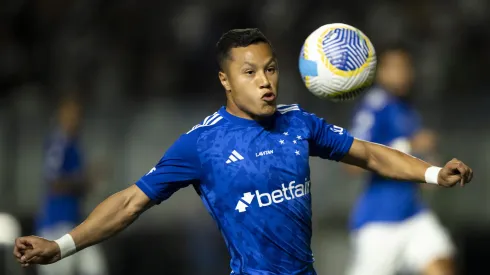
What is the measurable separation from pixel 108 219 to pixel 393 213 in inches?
157

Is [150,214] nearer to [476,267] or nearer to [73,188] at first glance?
[73,188]

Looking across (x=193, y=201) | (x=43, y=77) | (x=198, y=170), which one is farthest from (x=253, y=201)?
(x=43, y=77)

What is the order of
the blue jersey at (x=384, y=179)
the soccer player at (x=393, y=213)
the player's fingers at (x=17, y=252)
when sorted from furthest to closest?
the blue jersey at (x=384, y=179), the soccer player at (x=393, y=213), the player's fingers at (x=17, y=252)

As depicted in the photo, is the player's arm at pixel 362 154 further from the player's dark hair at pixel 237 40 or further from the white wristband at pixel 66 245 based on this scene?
the white wristband at pixel 66 245

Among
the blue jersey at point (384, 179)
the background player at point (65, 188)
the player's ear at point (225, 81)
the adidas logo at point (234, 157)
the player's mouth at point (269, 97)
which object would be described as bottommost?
the background player at point (65, 188)

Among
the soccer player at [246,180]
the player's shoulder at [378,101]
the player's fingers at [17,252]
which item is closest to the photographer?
the player's fingers at [17,252]

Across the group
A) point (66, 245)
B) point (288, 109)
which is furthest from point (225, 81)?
point (66, 245)

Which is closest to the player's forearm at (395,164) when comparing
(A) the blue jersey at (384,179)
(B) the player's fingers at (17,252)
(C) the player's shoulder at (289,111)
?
(C) the player's shoulder at (289,111)

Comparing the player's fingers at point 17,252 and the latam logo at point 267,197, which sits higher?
the latam logo at point 267,197

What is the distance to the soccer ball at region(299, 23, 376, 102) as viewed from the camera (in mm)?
5367

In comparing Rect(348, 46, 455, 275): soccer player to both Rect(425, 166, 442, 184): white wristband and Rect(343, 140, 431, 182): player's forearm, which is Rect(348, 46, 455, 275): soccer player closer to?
Rect(343, 140, 431, 182): player's forearm

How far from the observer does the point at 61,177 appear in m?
12.2

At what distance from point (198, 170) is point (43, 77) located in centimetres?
962

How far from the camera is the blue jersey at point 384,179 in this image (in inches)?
331
